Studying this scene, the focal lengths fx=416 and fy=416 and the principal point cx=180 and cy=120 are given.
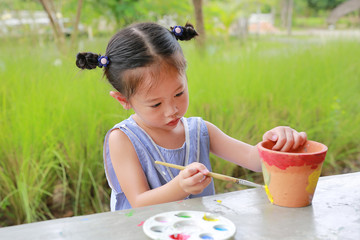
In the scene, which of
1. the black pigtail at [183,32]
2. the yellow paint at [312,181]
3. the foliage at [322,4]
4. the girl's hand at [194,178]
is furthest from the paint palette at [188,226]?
the foliage at [322,4]

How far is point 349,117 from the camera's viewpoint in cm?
292

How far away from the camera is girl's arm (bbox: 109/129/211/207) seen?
0.94 m

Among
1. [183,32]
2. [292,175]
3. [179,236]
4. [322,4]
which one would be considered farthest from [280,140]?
[322,4]

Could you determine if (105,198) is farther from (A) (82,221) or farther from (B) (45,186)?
(A) (82,221)

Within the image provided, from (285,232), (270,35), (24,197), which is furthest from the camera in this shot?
(270,35)

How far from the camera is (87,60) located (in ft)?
4.19

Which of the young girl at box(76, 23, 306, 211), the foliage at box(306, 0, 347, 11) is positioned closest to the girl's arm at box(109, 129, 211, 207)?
the young girl at box(76, 23, 306, 211)

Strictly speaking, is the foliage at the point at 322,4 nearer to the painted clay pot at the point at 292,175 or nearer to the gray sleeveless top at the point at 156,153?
the gray sleeveless top at the point at 156,153

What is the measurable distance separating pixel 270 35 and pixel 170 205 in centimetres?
403

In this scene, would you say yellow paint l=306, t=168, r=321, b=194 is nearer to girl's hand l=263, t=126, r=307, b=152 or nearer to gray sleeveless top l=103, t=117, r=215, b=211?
girl's hand l=263, t=126, r=307, b=152

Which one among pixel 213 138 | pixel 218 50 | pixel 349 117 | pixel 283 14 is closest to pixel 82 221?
pixel 213 138

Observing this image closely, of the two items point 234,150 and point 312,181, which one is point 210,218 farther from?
point 234,150

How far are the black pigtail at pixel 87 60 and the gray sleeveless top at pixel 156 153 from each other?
20 centimetres

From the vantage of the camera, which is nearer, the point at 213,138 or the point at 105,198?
the point at 213,138
